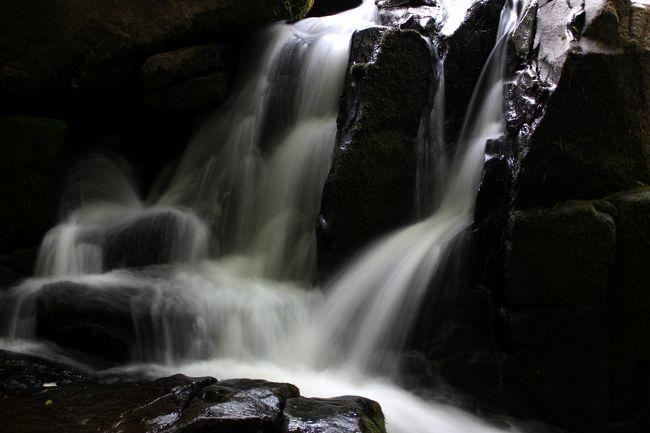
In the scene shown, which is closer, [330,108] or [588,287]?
[588,287]

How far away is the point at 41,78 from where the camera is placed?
599 centimetres

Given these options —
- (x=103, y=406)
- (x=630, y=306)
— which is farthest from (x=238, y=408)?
(x=630, y=306)

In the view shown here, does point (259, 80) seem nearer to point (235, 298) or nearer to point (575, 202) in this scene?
point (235, 298)

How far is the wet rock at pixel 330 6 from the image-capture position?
887 centimetres

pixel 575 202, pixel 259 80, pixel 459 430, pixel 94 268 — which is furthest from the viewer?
pixel 259 80

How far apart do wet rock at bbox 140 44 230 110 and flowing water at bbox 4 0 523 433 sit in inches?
14.1

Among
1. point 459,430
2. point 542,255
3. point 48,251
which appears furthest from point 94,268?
point 542,255

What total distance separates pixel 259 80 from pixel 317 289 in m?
3.29

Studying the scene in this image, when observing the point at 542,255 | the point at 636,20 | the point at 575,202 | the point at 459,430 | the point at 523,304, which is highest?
the point at 636,20

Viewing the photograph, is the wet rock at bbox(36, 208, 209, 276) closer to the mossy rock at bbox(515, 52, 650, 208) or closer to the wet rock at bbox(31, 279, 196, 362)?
the wet rock at bbox(31, 279, 196, 362)

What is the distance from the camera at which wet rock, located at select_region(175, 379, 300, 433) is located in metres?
2.54

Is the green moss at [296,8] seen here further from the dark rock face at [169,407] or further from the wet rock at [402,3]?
the dark rock face at [169,407]

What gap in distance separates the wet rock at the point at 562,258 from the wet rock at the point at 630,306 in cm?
12

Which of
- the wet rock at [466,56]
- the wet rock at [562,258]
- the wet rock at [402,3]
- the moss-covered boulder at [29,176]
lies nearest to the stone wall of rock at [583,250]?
the wet rock at [562,258]
